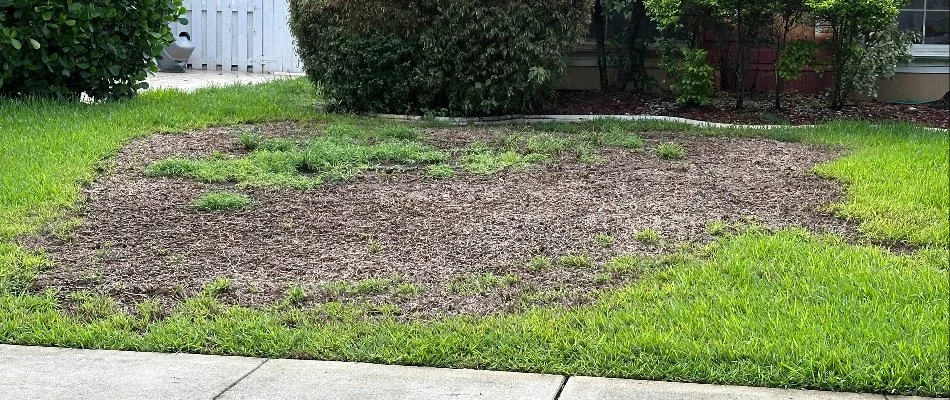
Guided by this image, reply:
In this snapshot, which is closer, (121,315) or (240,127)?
(121,315)

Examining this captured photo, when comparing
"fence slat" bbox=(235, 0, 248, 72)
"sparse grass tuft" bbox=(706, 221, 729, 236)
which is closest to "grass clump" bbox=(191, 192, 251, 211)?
"sparse grass tuft" bbox=(706, 221, 729, 236)

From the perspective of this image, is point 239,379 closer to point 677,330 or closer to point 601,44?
point 677,330

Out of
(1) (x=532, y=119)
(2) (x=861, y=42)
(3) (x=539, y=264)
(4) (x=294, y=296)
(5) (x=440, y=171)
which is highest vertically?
(2) (x=861, y=42)

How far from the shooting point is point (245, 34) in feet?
59.8

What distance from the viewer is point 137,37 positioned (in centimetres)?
1105

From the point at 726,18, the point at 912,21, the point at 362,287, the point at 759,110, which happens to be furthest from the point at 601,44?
the point at 362,287

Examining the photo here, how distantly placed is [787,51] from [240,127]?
5507mm

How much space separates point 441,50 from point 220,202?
405 centimetres

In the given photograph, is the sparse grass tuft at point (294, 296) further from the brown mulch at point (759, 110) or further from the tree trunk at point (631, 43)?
the tree trunk at point (631, 43)

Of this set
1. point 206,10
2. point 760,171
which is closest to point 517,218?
point 760,171

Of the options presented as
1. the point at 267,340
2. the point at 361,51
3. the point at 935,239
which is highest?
the point at 361,51

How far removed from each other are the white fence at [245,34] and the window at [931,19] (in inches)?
398

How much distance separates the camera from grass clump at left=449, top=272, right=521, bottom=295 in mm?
5074

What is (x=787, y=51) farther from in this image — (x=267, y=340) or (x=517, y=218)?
(x=267, y=340)
